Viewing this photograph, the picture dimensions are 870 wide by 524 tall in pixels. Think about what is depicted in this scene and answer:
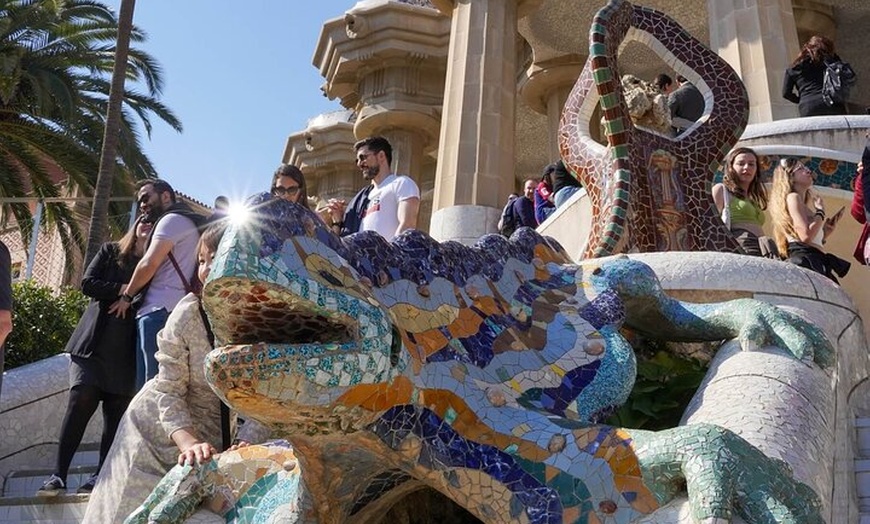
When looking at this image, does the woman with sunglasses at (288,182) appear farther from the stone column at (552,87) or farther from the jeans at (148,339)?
the stone column at (552,87)

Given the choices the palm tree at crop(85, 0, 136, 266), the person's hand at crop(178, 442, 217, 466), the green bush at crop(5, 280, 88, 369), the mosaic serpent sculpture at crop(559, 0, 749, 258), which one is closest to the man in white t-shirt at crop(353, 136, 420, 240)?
the mosaic serpent sculpture at crop(559, 0, 749, 258)

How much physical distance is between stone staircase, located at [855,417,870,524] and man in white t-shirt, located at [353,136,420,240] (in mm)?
2536

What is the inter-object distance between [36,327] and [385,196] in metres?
8.16

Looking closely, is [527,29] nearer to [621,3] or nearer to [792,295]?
[621,3]

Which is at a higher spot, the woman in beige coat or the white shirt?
the white shirt

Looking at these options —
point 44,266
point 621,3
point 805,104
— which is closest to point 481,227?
point 805,104

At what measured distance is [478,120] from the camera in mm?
17703

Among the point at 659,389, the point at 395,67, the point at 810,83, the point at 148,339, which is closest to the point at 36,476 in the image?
the point at 148,339

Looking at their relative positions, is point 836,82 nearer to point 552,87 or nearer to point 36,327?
point 36,327

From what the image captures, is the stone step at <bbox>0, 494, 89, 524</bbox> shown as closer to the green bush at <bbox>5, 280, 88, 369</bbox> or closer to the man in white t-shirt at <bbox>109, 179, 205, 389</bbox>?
the man in white t-shirt at <bbox>109, 179, 205, 389</bbox>

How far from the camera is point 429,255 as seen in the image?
3.37 m

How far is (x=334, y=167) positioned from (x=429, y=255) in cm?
2531

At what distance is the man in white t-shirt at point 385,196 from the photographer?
6.39 metres

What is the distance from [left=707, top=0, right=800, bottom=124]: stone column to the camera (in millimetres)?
14742
